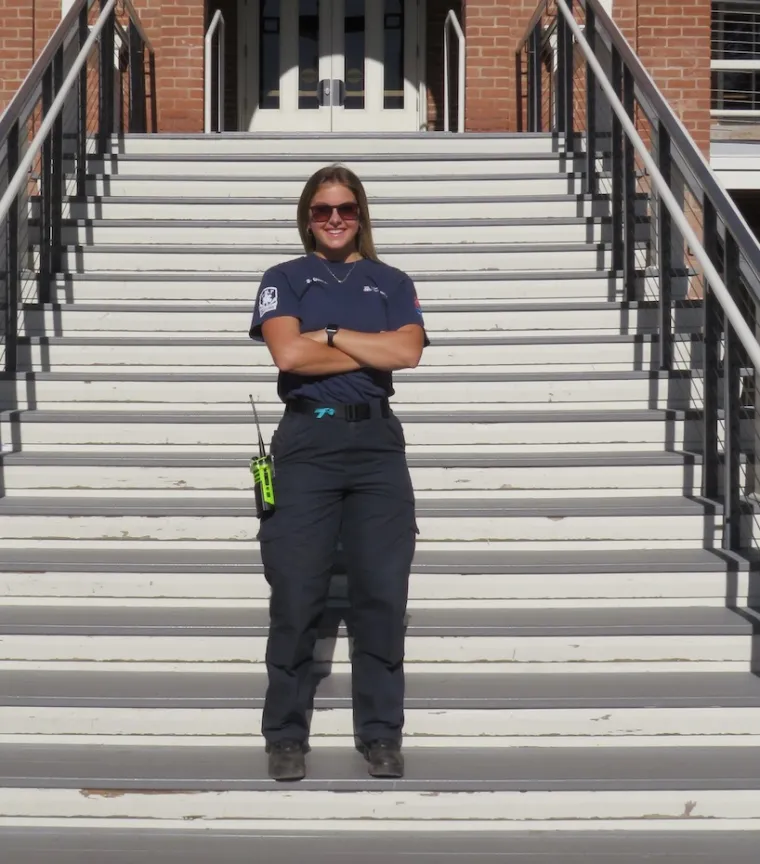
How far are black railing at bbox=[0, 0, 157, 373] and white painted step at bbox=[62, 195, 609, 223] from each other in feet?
0.68

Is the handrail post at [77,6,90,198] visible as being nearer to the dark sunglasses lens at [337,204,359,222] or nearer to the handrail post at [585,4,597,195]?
the handrail post at [585,4,597,195]

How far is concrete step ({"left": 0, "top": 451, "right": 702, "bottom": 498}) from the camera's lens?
14.5ft

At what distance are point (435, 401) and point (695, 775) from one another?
203 centimetres

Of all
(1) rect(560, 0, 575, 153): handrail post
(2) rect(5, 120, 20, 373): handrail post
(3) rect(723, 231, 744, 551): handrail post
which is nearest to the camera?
(3) rect(723, 231, 744, 551): handrail post

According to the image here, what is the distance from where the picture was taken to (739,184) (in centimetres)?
1016

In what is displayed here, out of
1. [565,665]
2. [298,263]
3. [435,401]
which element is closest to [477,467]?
[435,401]

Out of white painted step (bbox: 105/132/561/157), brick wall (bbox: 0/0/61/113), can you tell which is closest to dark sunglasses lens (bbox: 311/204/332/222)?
white painted step (bbox: 105/132/561/157)

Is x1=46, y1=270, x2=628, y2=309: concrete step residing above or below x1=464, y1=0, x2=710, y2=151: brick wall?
below

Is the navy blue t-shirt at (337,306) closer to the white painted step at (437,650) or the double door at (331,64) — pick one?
the white painted step at (437,650)

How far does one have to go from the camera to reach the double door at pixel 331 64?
36.3 ft

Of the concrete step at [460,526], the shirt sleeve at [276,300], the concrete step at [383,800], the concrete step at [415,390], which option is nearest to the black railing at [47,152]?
the concrete step at [415,390]

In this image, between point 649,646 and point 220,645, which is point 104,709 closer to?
point 220,645

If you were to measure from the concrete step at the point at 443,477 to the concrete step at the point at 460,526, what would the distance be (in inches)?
8.0

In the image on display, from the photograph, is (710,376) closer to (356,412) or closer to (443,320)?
(443,320)
